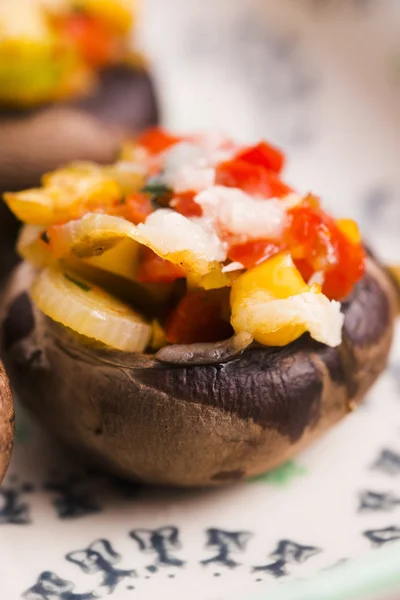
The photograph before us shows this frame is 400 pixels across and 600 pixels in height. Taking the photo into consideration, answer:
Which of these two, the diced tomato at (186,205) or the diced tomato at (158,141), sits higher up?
the diced tomato at (158,141)

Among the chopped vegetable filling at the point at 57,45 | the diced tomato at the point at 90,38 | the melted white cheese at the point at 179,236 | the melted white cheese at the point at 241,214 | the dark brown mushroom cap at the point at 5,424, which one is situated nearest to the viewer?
the dark brown mushroom cap at the point at 5,424

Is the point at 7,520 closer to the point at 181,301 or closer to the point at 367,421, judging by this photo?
the point at 181,301

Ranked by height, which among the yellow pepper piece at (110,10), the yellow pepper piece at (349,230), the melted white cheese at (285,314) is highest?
the yellow pepper piece at (110,10)

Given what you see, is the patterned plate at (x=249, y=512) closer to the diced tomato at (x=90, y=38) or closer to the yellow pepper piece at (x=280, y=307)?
the yellow pepper piece at (x=280, y=307)

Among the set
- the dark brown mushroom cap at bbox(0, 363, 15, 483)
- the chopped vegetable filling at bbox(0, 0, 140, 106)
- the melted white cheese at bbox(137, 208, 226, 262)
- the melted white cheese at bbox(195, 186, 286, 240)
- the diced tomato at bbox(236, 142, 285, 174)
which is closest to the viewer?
the dark brown mushroom cap at bbox(0, 363, 15, 483)

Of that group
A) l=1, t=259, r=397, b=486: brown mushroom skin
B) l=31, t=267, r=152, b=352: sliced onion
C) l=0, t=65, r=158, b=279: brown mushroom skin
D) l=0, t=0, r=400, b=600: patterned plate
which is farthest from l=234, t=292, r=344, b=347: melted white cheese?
l=0, t=65, r=158, b=279: brown mushroom skin

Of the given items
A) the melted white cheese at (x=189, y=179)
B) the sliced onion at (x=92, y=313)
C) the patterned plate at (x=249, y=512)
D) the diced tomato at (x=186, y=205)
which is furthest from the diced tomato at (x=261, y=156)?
the patterned plate at (x=249, y=512)

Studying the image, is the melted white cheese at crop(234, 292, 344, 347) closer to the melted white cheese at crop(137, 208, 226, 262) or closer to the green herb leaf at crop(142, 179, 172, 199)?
the melted white cheese at crop(137, 208, 226, 262)
